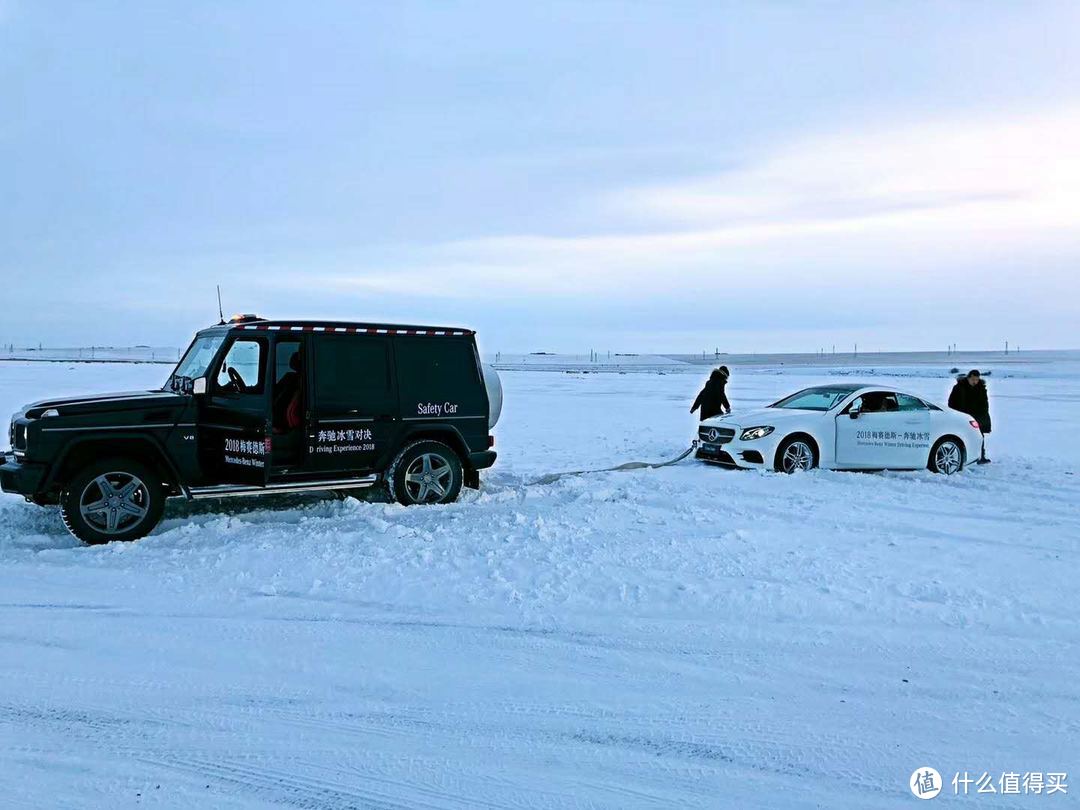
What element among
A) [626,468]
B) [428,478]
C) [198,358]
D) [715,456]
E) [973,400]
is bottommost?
[626,468]

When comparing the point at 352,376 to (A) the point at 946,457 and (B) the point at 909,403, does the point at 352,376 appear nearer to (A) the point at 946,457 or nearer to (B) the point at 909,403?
(B) the point at 909,403

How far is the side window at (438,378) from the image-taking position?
9.74 meters

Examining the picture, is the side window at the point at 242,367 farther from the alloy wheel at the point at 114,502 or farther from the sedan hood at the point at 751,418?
the sedan hood at the point at 751,418

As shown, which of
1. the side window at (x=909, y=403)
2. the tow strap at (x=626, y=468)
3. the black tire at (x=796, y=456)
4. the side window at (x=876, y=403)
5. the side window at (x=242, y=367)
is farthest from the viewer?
the side window at (x=909, y=403)

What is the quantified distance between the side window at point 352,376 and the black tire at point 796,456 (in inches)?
235

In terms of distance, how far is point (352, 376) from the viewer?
938cm

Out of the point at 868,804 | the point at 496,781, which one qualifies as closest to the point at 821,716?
the point at 868,804

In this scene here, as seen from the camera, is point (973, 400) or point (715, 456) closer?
point (715, 456)

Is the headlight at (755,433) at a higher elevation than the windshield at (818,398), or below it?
below

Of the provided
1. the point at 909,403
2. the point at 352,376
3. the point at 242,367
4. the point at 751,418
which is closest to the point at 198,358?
the point at 242,367

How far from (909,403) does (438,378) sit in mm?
7698

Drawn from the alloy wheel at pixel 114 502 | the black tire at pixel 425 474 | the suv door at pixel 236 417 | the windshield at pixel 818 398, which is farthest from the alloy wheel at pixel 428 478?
the windshield at pixel 818 398

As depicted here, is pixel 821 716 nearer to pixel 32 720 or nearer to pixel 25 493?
pixel 32 720

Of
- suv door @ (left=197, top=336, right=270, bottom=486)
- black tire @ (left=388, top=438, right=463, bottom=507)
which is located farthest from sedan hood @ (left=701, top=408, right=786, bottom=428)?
Result: suv door @ (left=197, top=336, right=270, bottom=486)
